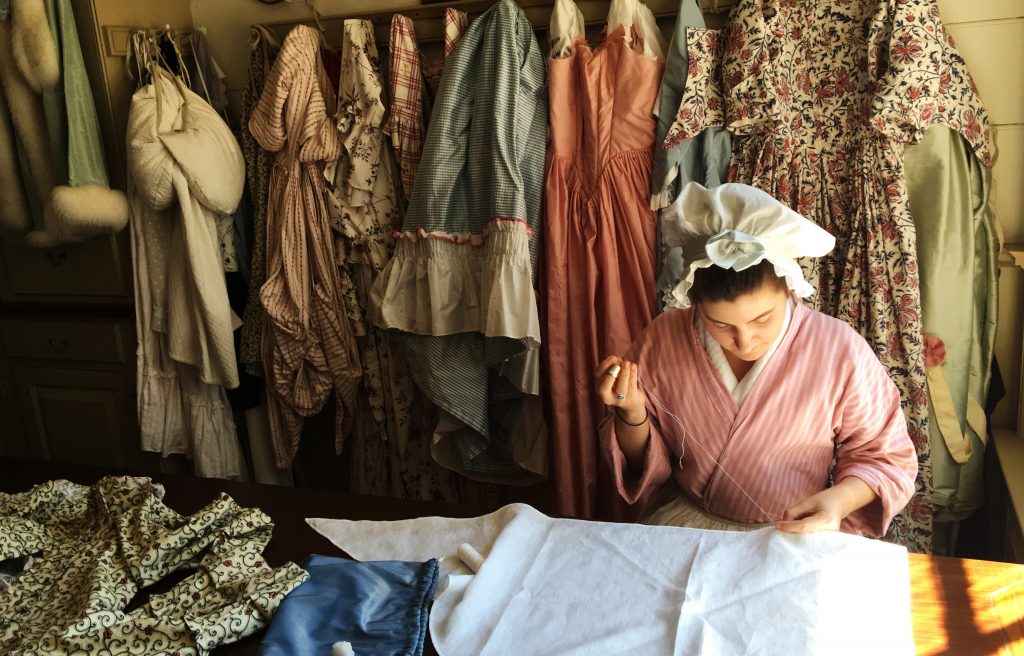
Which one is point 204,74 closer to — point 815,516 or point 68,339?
point 68,339

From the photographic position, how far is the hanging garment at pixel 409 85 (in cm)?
215

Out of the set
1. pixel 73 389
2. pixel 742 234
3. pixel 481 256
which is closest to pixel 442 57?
pixel 481 256

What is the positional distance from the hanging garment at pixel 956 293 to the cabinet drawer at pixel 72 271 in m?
2.35

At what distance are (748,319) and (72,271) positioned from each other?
2333 mm

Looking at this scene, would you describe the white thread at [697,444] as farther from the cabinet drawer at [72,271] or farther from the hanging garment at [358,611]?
the cabinet drawer at [72,271]

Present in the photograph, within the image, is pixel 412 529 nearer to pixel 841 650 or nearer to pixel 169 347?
pixel 841 650

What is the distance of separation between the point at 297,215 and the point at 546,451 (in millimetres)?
1020

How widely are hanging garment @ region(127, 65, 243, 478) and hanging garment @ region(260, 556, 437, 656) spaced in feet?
4.54

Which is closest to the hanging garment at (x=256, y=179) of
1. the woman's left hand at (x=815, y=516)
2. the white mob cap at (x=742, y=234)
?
the white mob cap at (x=742, y=234)

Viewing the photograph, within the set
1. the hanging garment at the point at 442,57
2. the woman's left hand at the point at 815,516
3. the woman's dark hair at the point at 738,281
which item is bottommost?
the woman's left hand at the point at 815,516

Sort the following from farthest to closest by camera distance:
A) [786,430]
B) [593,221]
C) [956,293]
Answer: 1. [593,221]
2. [956,293]
3. [786,430]

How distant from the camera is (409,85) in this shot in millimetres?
2184

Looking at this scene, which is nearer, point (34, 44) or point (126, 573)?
point (126, 573)

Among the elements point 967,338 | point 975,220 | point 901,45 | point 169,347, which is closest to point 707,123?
point 901,45
